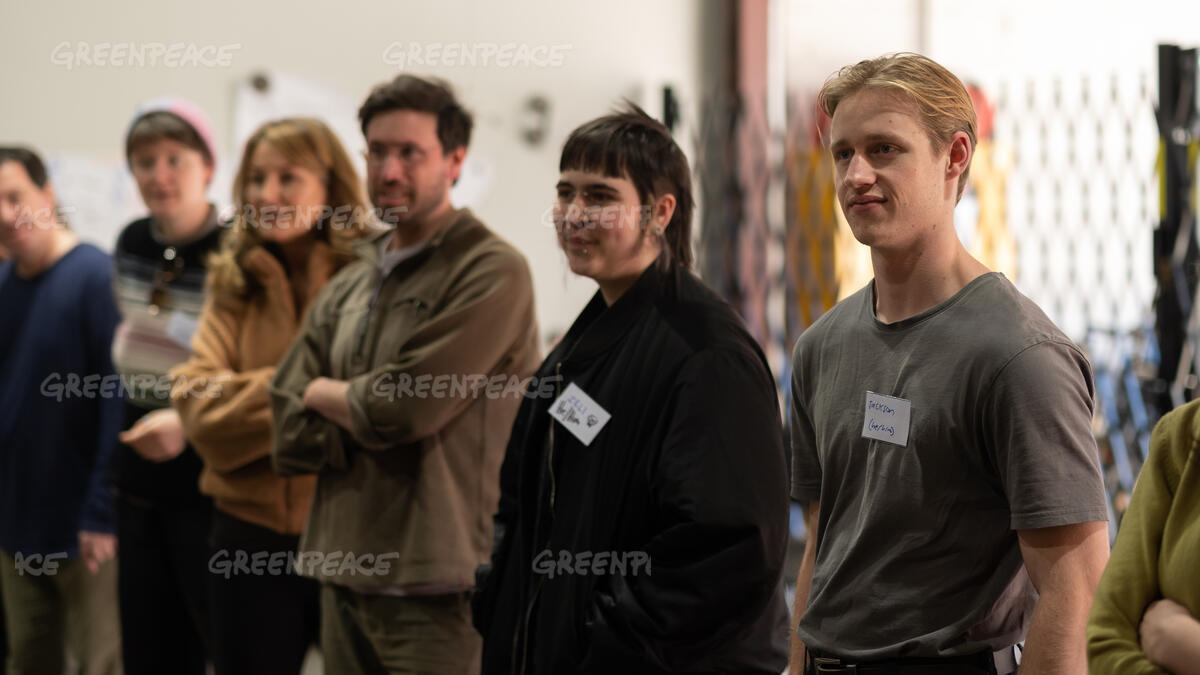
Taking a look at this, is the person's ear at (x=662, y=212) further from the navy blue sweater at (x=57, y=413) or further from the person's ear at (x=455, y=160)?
the navy blue sweater at (x=57, y=413)

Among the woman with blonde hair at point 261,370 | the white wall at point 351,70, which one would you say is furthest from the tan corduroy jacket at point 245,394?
the white wall at point 351,70

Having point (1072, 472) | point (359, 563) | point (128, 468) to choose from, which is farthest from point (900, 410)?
point (128, 468)

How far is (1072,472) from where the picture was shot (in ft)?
4.50

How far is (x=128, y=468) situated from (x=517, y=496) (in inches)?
58.7

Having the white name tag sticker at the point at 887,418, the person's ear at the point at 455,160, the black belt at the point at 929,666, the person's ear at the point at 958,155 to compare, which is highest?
the person's ear at the point at 455,160

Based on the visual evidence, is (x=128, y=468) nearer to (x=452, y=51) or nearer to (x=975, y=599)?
(x=452, y=51)

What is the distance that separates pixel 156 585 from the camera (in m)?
3.09

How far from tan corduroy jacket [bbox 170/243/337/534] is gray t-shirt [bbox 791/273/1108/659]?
1.64m

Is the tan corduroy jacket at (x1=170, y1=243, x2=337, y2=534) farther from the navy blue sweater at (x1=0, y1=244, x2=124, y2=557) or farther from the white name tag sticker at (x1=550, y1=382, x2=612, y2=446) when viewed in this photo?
the white name tag sticker at (x1=550, y1=382, x2=612, y2=446)

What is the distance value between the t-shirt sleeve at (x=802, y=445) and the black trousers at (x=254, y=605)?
152cm

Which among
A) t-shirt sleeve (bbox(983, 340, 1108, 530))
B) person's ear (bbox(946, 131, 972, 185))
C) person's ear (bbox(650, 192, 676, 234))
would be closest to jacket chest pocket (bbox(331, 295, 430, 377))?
person's ear (bbox(650, 192, 676, 234))

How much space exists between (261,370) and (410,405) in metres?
0.68

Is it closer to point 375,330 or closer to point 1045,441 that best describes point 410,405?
point 375,330

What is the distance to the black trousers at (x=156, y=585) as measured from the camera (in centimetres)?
308
